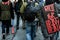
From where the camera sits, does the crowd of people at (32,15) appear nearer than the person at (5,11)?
Yes

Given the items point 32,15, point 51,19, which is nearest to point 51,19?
point 51,19

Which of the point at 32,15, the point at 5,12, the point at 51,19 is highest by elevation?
the point at 51,19

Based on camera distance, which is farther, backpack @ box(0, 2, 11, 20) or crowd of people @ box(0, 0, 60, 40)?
backpack @ box(0, 2, 11, 20)

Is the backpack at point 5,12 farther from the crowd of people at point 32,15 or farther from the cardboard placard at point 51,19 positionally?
the cardboard placard at point 51,19

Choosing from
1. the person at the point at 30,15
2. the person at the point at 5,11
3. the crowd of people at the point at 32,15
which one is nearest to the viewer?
the crowd of people at the point at 32,15

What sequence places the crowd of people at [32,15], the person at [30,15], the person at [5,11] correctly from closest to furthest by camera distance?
the crowd of people at [32,15]
the person at [30,15]
the person at [5,11]

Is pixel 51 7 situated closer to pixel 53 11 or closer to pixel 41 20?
pixel 53 11

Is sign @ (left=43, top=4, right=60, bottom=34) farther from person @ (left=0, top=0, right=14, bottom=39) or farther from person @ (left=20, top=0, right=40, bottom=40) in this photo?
person @ (left=0, top=0, right=14, bottom=39)

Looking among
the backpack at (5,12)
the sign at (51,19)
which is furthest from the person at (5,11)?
the sign at (51,19)

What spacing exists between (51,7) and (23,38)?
4030mm

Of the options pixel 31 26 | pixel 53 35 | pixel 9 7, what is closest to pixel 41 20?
pixel 53 35

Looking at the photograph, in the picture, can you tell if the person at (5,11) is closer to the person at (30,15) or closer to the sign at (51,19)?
the person at (30,15)

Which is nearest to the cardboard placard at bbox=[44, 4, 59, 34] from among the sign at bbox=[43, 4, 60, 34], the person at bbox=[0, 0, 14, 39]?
the sign at bbox=[43, 4, 60, 34]

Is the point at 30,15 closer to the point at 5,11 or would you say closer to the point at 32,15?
the point at 32,15
